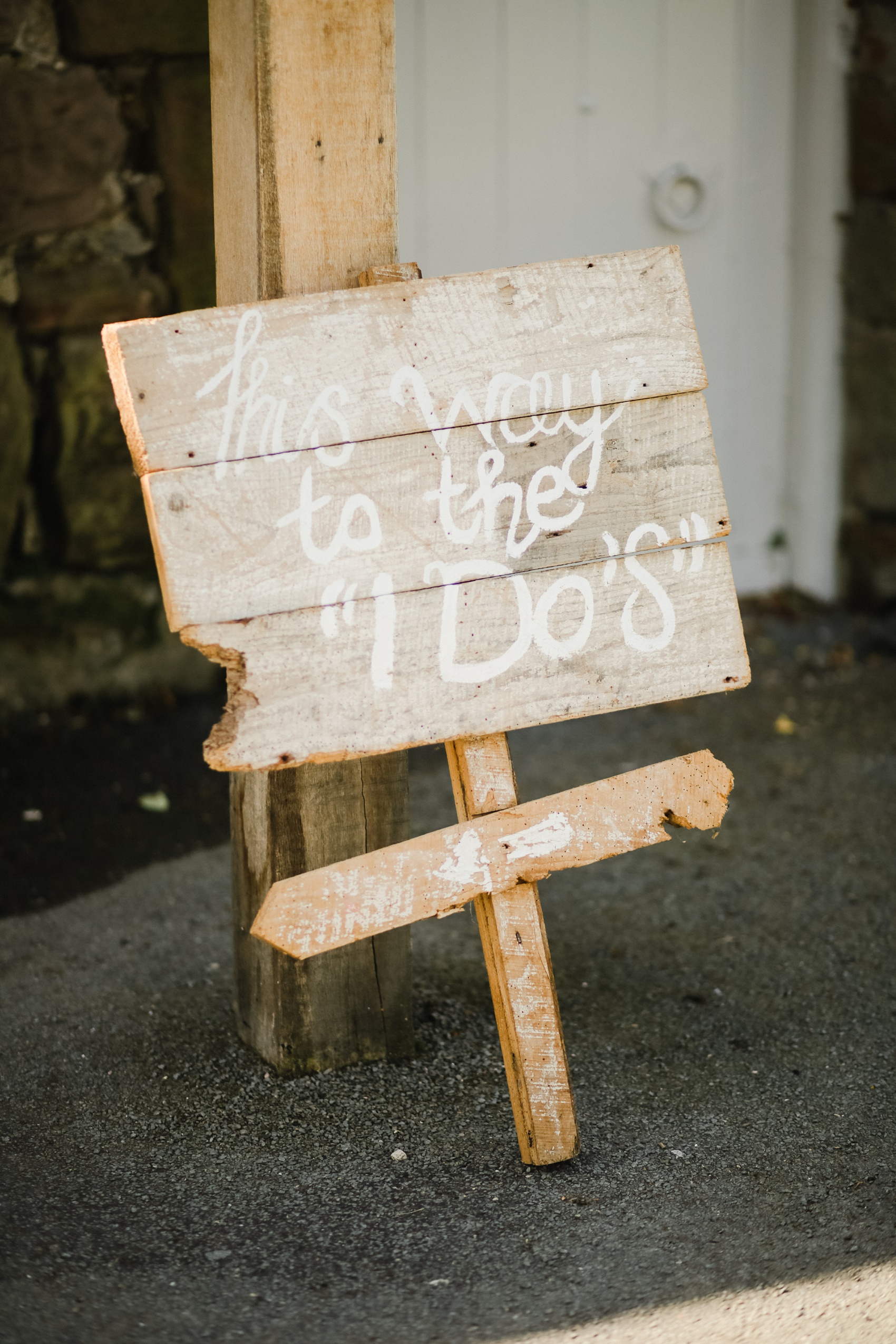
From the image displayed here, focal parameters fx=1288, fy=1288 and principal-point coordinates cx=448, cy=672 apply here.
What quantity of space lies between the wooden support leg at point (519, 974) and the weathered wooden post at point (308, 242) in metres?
0.27

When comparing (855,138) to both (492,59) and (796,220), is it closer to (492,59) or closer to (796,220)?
(796,220)

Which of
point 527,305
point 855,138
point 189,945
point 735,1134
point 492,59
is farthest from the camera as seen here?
point 855,138

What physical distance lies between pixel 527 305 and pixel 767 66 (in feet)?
8.55

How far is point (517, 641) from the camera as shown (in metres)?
1.70

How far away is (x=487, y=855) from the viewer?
5.58ft

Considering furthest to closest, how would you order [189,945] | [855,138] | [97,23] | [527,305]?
[855,138] → [97,23] → [189,945] → [527,305]

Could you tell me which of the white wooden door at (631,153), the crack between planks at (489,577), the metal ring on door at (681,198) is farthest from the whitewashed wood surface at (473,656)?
the metal ring on door at (681,198)

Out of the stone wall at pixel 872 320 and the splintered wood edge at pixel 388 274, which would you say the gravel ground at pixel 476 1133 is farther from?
the stone wall at pixel 872 320

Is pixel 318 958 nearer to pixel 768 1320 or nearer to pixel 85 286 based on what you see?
pixel 768 1320

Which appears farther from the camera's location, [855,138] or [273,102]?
[855,138]

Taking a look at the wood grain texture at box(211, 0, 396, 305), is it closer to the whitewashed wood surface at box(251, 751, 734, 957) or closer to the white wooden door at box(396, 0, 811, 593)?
the whitewashed wood surface at box(251, 751, 734, 957)

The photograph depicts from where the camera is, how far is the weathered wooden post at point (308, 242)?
1685mm

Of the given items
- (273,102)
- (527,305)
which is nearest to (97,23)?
(273,102)

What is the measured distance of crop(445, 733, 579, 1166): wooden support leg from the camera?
173cm
